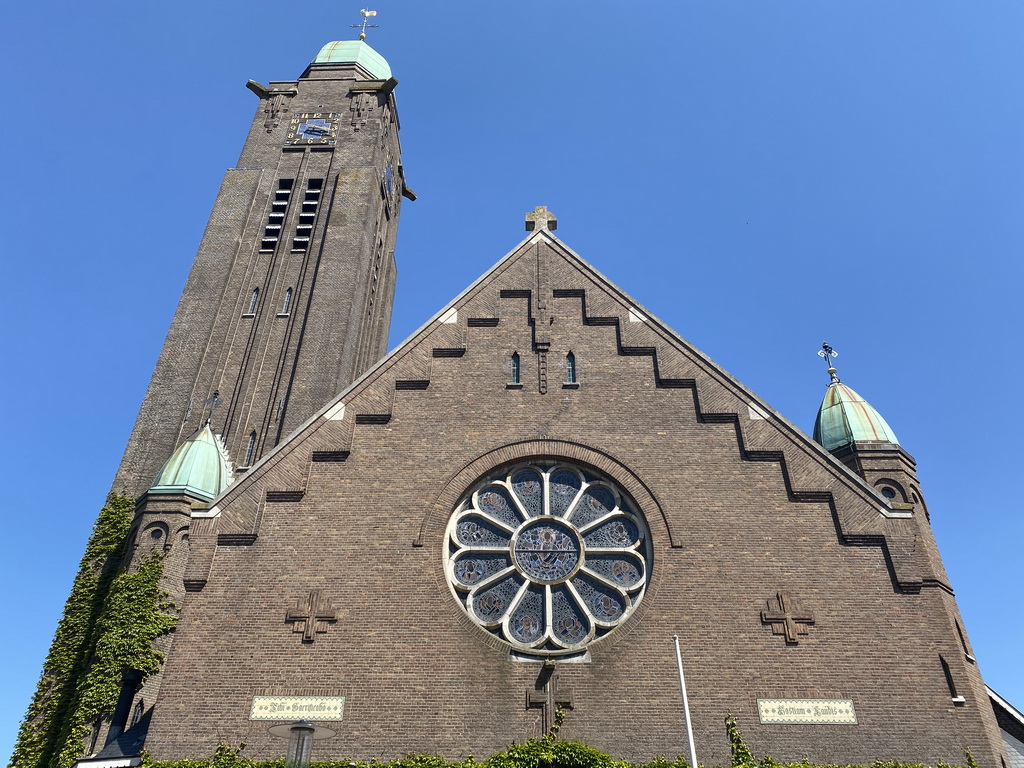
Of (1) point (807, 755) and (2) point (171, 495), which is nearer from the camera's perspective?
(1) point (807, 755)

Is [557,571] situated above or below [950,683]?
above

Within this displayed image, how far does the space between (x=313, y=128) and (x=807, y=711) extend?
38.6 meters

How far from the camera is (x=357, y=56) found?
49.7m

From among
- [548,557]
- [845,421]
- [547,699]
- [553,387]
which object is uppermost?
[845,421]

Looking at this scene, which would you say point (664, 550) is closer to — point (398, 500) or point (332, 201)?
point (398, 500)

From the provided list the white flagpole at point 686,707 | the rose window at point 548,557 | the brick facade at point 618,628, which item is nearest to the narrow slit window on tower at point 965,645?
the brick facade at point 618,628

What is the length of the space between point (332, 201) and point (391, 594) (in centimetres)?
2824

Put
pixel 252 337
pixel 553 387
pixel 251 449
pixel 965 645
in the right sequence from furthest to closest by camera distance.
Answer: pixel 252 337 < pixel 251 449 < pixel 553 387 < pixel 965 645

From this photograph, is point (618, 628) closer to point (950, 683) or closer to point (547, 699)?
point (547, 699)

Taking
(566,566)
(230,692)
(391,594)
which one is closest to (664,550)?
(566,566)

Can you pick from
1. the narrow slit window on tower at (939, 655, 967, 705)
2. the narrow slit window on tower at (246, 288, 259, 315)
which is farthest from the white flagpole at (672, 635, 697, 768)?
the narrow slit window on tower at (246, 288, 259, 315)

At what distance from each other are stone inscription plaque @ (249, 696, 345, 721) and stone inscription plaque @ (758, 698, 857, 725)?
7390 mm

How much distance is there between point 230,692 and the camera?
47.8 feet

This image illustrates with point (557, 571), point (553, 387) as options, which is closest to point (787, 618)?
point (557, 571)
